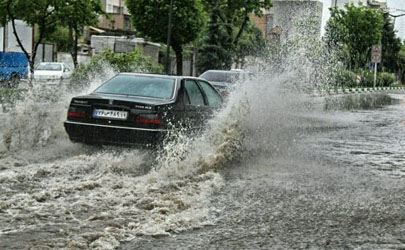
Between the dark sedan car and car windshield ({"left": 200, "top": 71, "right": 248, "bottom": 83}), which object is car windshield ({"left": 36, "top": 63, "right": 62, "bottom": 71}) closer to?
car windshield ({"left": 200, "top": 71, "right": 248, "bottom": 83})

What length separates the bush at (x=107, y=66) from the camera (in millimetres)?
21969

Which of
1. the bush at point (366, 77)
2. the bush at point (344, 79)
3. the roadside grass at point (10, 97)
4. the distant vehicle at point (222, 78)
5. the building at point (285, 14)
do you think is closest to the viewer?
the roadside grass at point (10, 97)

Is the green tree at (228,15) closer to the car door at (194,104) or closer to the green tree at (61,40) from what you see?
the green tree at (61,40)

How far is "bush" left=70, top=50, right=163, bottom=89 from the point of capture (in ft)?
72.1

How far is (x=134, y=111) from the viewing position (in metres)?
9.09

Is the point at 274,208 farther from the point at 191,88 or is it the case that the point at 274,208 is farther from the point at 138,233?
the point at 191,88

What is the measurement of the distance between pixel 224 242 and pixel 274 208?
160 cm

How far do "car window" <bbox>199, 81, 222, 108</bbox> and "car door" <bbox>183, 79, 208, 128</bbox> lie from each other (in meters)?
0.23

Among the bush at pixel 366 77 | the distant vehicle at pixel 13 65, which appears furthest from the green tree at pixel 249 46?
the distant vehicle at pixel 13 65

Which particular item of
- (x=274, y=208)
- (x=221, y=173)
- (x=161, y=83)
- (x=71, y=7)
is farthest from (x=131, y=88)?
(x=71, y=7)

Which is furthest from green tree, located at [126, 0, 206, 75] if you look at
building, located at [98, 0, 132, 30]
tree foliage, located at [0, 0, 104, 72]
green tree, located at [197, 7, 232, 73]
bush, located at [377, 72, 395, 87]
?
building, located at [98, 0, 132, 30]


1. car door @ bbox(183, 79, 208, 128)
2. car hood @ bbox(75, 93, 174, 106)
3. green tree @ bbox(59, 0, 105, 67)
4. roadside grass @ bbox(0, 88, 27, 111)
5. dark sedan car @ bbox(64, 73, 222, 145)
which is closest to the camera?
dark sedan car @ bbox(64, 73, 222, 145)

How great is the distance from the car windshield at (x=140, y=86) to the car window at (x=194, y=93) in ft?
1.19

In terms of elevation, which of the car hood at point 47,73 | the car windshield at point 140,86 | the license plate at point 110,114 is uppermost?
the car windshield at point 140,86
